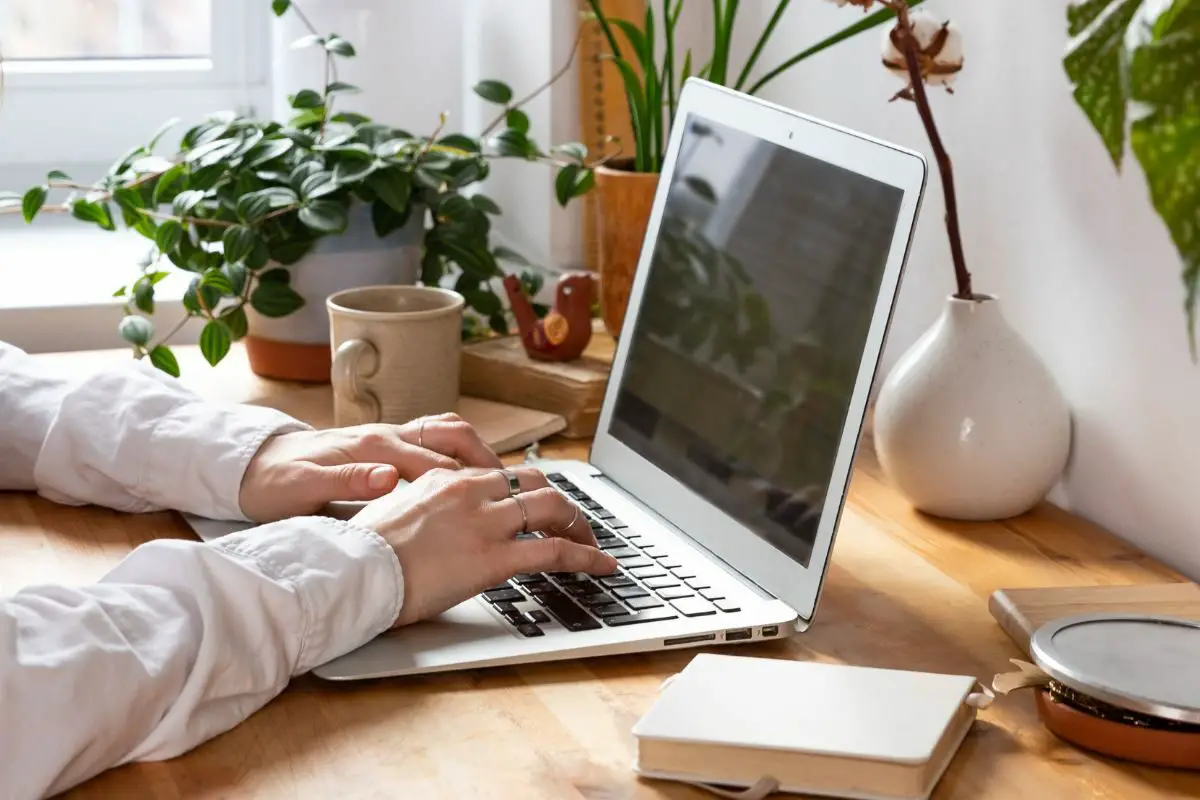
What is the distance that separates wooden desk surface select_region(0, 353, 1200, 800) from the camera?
30.0 inches

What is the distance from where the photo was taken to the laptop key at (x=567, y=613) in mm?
911

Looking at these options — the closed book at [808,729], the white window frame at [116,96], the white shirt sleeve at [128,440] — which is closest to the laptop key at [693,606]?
the closed book at [808,729]

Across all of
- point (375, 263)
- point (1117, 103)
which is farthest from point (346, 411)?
point (1117, 103)

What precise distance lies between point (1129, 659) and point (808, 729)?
7.7 inches

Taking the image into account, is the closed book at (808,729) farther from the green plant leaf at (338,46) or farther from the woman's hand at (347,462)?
the green plant leaf at (338,46)

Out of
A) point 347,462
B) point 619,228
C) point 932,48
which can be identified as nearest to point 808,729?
point 347,462

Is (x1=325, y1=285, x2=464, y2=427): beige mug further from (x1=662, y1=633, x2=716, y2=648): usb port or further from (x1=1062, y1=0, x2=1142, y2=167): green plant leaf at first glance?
(x1=1062, y1=0, x2=1142, y2=167): green plant leaf

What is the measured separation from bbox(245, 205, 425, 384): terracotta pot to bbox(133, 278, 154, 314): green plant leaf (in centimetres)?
10

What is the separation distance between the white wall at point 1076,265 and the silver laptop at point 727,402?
27 centimetres

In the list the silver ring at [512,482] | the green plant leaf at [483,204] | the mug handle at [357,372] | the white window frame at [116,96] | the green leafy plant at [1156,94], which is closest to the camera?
the green leafy plant at [1156,94]

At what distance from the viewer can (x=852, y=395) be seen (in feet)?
3.04

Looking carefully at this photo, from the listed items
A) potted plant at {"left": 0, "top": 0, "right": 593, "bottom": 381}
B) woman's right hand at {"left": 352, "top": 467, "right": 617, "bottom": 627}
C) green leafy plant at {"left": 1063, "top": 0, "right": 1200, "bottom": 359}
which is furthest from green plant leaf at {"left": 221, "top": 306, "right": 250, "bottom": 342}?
green leafy plant at {"left": 1063, "top": 0, "right": 1200, "bottom": 359}

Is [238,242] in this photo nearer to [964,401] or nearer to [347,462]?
[347,462]

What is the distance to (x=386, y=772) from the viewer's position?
768 mm
